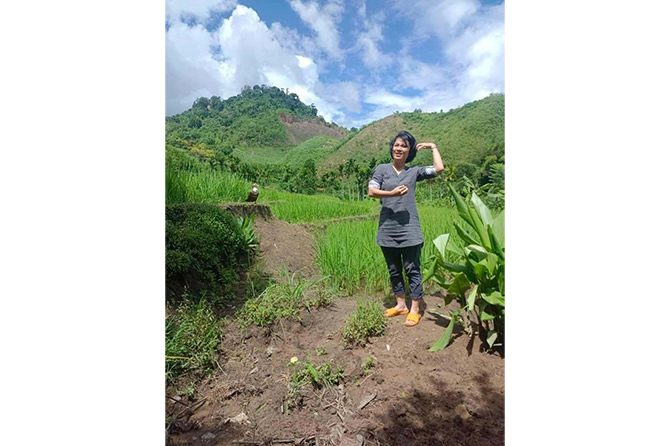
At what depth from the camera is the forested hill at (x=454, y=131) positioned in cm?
175

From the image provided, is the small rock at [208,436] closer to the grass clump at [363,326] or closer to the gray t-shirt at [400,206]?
the grass clump at [363,326]

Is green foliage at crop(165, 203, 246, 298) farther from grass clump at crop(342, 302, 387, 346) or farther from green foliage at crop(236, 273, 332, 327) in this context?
grass clump at crop(342, 302, 387, 346)

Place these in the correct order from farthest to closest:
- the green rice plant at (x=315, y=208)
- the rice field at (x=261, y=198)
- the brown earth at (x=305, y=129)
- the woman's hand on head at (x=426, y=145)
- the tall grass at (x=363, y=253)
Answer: the rice field at (x=261, y=198), the green rice plant at (x=315, y=208), the brown earth at (x=305, y=129), the tall grass at (x=363, y=253), the woman's hand on head at (x=426, y=145)

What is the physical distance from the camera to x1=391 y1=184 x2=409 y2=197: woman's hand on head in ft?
5.36

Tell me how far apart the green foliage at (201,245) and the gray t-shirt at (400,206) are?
4.65 feet

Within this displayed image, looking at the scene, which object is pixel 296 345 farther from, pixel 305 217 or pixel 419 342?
pixel 305 217

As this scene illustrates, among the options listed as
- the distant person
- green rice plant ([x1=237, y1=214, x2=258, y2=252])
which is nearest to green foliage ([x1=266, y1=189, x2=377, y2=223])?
the distant person

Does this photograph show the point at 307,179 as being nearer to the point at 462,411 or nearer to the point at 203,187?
the point at 203,187

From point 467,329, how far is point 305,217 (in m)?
2.00

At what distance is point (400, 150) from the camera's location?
1.75 meters

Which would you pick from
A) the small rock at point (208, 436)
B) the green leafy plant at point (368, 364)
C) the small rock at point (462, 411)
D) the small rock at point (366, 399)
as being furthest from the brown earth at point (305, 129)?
the small rock at point (208, 436)

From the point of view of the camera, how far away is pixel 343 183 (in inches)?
100

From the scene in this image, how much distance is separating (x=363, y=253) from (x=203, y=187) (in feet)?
6.02
